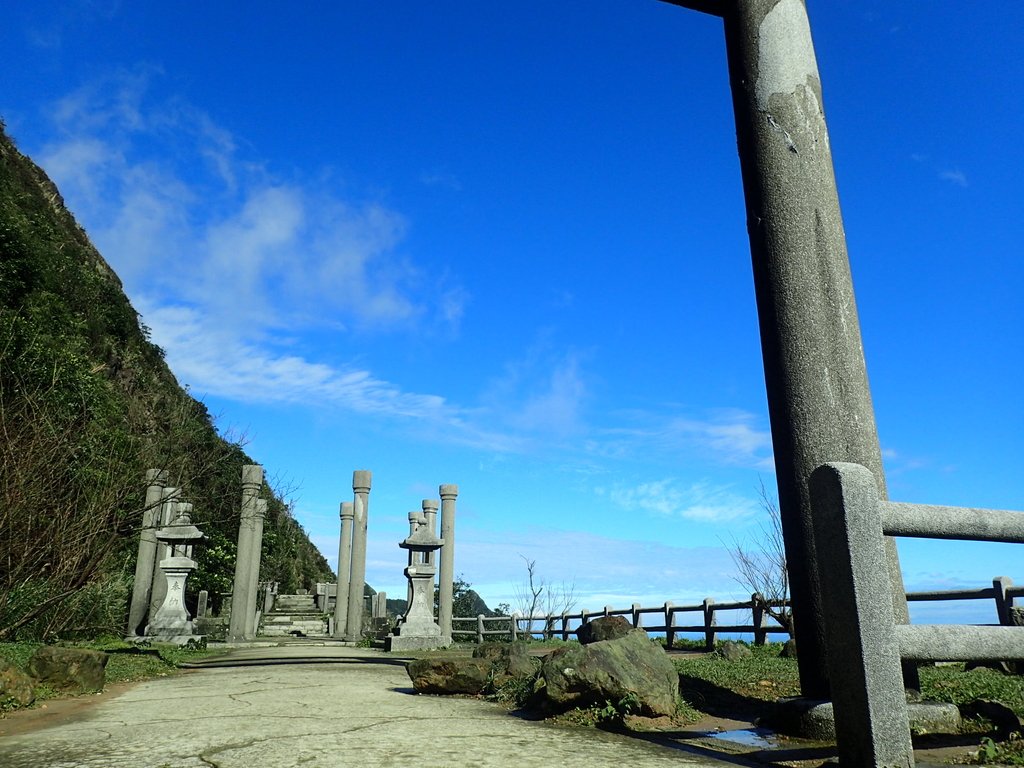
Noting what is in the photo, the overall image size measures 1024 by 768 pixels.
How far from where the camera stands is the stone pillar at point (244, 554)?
56.5 feet

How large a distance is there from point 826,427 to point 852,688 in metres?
1.80

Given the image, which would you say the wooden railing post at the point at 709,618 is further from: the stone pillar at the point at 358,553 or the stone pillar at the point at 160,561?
the stone pillar at the point at 160,561

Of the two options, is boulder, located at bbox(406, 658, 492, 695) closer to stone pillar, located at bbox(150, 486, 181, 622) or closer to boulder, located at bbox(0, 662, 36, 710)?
boulder, located at bbox(0, 662, 36, 710)

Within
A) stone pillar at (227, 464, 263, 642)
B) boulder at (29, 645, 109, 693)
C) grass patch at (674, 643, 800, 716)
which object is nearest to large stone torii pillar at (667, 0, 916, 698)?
grass patch at (674, 643, 800, 716)

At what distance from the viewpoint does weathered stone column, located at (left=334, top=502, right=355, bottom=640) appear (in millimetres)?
22777

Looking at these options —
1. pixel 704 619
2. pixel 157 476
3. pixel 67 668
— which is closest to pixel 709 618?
pixel 704 619

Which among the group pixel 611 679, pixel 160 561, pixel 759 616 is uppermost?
pixel 160 561

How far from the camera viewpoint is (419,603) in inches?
645

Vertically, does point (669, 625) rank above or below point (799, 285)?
below

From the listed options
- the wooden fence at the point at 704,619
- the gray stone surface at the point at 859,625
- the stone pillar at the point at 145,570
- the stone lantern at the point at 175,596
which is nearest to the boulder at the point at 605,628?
the wooden fence at the point at 704,619

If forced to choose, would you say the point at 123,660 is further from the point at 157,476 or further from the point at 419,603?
the point at 419,603

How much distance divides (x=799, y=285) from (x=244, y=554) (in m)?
A: 17.0

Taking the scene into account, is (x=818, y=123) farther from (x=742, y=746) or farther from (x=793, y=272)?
(x=742, y=746)

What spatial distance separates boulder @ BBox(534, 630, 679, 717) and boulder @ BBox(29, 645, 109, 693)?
14.9 feet
